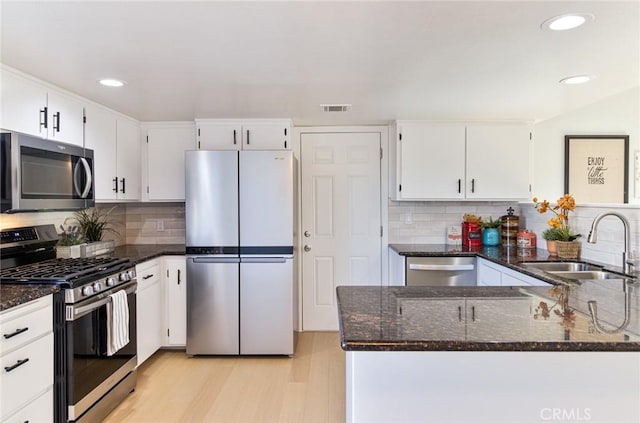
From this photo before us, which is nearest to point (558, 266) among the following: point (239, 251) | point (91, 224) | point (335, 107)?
point (335, 107)

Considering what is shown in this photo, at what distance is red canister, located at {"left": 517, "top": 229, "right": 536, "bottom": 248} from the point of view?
10.4 feet

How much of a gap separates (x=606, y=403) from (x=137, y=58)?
2.39m

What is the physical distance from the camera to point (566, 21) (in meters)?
1.50

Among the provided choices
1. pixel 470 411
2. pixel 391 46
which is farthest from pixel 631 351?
pixel 391 46

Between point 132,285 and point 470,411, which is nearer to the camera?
point 470,411

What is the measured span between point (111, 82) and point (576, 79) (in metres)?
2.88

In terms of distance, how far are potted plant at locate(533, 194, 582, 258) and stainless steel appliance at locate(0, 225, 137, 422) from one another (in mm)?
3082

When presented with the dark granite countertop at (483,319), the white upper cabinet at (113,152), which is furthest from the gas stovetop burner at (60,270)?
the dark granite countertop at (483,319)

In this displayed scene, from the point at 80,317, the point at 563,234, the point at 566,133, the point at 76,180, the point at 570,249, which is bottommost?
the point at 80,317

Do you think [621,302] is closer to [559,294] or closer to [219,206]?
[559,294]

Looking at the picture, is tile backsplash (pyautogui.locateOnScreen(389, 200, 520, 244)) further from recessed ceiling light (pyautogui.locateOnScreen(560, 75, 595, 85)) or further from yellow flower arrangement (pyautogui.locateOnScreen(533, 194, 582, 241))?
recessed ceiling light (pyautogui.locateOnScreen(560, 75, 595, 85))

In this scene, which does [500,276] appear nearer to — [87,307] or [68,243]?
[87,307]

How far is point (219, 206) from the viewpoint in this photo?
10.0 ft

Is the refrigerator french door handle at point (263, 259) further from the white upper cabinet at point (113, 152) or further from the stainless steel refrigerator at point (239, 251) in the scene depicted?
the white upper cabinet at point (113, 152)
